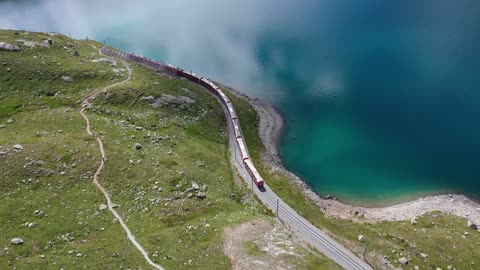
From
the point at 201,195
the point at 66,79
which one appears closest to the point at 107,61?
the point at 66,79

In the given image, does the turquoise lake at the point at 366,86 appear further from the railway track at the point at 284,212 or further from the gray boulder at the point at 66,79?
the gray boulder at the point at 66,79

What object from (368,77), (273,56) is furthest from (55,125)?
(368,77)

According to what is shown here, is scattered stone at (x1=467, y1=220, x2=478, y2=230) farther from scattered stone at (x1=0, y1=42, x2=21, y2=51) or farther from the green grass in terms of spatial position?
scattered stone at (x1=0, y1=42, x2=21, y2=51)

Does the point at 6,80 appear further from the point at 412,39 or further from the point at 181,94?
the point at 412,39

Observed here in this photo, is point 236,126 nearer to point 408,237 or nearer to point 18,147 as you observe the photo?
point 408,237

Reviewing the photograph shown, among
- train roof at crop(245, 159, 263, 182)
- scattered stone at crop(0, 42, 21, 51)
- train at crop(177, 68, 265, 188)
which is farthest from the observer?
scattered stone at crop(0, 42, 21, 51)

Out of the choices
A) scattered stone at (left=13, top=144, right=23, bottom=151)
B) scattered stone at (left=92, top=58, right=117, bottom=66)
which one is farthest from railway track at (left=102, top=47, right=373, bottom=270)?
scattered stone at (left=13, top=144, right=23, bottom=151)
